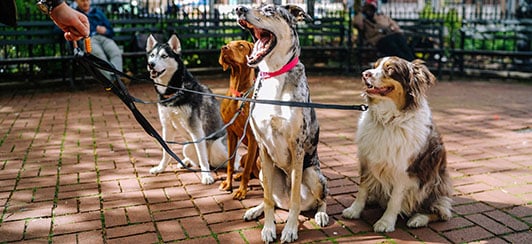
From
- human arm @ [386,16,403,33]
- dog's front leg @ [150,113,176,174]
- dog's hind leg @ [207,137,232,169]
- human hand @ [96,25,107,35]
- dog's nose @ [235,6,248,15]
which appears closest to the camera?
dog's nose @ [235,6,248,15]

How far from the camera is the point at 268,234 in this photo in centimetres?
356

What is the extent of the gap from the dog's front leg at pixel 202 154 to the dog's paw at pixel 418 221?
197 centimetres

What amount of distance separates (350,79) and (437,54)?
7.12 ft

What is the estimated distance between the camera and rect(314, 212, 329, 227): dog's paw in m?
3.81

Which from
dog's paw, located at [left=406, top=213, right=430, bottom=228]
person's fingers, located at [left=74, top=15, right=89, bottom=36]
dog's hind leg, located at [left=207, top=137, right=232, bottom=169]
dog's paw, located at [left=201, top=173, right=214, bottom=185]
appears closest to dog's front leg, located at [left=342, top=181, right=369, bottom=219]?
dog's paw, located at [left=406, top=213, right=430, bottom=228]

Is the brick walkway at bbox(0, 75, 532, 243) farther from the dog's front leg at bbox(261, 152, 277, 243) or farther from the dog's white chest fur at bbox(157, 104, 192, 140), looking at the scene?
the dog's white chest fur at bbox(157, 104, 192, 140)

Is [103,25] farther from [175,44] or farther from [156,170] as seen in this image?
[156,170]

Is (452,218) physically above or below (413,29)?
below

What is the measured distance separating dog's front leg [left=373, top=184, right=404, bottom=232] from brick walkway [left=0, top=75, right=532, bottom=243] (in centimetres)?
6

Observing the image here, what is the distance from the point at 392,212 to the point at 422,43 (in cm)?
926

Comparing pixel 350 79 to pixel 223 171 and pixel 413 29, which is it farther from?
pixel 223 171

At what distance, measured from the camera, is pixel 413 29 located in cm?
1208

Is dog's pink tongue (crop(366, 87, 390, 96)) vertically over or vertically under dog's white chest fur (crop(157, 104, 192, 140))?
over

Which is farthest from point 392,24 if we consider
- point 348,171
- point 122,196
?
point 122,196
